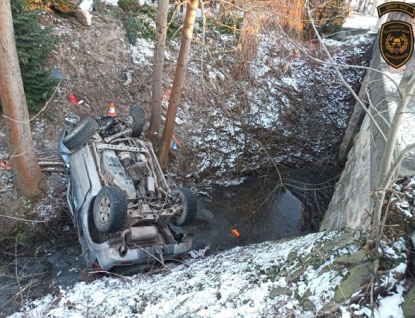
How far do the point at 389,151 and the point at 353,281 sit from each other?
1359 millimetres

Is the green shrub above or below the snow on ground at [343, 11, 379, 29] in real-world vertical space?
below

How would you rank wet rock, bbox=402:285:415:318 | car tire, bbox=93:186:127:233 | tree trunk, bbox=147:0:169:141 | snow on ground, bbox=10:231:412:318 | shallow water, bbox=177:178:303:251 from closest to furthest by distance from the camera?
wet rock, bbox=402:285:415:318 < snow on ground, bbox=10:231:412:318 < car tire, bbox=93:186:127:233 < tree trunk, bbox=147:0:169:141 < shallow water, bbox=177:178:303:251

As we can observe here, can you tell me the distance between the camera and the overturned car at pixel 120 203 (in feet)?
16.1

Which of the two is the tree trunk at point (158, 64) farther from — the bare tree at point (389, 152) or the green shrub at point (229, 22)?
the green shrub at point (229, 22)

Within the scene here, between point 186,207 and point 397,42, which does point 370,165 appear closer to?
point 397,42

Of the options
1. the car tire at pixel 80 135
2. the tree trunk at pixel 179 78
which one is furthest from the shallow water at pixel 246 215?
the car tire at pixel 80 135

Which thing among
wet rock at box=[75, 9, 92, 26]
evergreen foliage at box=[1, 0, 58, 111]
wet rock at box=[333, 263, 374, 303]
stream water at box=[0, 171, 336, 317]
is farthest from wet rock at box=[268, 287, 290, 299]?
wet rock at box=[75, 9, 92, 26]

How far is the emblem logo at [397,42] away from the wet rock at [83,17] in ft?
28.3

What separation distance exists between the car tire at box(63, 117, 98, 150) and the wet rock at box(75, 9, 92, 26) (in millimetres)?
5725

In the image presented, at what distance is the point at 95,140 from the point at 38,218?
1.90m

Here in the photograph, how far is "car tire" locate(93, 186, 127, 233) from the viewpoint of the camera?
4.75 m

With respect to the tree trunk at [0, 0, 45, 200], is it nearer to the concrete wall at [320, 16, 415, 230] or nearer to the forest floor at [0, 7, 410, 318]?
the forest floor at [0, 7, 410, 318]

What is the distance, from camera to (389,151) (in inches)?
117

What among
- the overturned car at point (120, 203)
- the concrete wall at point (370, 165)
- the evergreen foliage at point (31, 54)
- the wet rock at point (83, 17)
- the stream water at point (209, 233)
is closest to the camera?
the concrete wall at point (370, 165)
